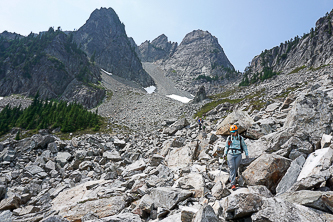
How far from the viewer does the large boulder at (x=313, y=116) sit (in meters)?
7.81

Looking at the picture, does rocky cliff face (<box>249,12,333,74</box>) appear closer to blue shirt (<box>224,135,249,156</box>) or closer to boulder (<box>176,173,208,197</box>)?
blue shirt (<box>224,135,249,156</box>)

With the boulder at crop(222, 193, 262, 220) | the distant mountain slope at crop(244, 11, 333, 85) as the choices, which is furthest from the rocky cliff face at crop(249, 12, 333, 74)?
the boulder at crop(222, 193, 262, 220)

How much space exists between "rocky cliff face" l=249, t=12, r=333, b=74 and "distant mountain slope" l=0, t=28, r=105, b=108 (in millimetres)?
125004

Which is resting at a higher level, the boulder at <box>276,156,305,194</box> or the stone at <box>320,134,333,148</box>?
the stone at <box>320,134,333,148</box>

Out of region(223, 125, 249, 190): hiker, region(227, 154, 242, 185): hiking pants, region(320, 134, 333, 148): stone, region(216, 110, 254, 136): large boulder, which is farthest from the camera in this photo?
region(216, 110, 254, 136): large boulder

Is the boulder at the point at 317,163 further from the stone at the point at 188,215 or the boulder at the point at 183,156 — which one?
the boulder at the point at 183,156

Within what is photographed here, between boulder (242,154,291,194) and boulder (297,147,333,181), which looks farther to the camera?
boulder (242,154,291,194)

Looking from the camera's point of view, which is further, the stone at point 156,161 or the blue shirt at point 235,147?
the stone at point 156,161

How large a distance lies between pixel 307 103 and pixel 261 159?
216 inches

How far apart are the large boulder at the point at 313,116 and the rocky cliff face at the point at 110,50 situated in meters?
148

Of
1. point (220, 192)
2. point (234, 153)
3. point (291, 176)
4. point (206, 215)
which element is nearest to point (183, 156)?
point (234, 153)

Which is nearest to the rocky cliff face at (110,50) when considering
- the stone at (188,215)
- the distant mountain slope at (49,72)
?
the distant mountain slope at (49,72)

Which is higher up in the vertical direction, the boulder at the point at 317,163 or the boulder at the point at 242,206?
the boulder at the point at 317,163

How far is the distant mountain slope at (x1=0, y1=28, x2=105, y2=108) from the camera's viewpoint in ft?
317
